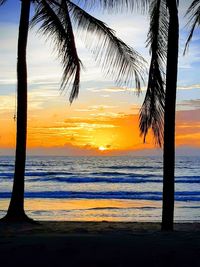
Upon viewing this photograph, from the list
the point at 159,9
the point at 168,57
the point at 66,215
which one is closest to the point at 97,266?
the point at 168,57

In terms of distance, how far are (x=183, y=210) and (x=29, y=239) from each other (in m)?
15.7

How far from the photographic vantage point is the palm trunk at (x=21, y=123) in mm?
12141

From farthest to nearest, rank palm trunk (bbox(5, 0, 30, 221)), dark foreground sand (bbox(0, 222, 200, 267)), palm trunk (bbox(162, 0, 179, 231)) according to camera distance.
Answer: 1. palm trunk (bbox(5, 0, 30, 221))
2. palm trunk (bbox(162, 0, 179, 231))
3. dark foreground sand (bbox(0, 222, 200, 267))

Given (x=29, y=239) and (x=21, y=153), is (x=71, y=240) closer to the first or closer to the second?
(x=29, y=239)

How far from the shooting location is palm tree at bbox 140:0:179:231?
9.27m

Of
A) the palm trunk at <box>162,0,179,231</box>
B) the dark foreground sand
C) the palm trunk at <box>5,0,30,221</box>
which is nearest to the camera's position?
the dark foreground sand

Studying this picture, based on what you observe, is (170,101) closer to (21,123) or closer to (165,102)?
(165,102)

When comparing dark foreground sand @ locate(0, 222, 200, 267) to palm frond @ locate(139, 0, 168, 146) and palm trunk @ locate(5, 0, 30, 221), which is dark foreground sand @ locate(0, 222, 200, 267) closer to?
palm frond @ locate(139, 0, 168, 146)

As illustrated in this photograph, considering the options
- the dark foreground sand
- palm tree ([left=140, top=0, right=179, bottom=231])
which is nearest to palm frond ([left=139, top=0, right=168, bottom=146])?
palm tree ([left=140, top=0, right=179, bottom=231])

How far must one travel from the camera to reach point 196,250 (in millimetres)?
6230

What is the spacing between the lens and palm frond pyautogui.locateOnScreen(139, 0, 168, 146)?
9.39 m

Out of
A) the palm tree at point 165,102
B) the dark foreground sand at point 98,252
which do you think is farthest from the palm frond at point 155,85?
the dark foreground sand at point 98,252

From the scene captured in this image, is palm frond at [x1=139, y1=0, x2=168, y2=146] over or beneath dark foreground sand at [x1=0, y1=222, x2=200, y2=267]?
over

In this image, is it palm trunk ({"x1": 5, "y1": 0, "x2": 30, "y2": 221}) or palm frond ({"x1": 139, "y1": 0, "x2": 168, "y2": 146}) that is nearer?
palm frond ({"x1": 139, "y1": 0, "x2": 168, "y2": 146})
